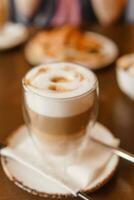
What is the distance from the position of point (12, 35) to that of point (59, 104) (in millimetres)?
570

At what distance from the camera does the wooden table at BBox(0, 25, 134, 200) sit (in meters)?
0.60

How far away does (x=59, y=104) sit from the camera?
0.59m

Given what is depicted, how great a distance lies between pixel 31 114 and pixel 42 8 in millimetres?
999

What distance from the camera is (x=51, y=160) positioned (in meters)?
0.65

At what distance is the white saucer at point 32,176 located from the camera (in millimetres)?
578

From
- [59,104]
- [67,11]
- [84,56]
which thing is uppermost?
[59,104]

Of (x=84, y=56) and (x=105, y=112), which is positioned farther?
(x=84, y=56)

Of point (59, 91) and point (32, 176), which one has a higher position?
point (59, 91)

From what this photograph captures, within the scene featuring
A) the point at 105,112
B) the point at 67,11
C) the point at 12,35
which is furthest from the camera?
the point at 67,11

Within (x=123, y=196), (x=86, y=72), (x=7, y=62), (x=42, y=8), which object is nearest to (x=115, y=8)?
(x=42, y=8)

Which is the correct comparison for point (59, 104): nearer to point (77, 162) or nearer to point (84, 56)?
point (77, 162)

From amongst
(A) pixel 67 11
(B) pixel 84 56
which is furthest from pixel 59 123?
(A) pixel 67 11

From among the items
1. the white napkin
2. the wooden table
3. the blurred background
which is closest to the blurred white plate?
the wooden table

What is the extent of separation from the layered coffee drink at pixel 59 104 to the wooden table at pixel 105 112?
0.29ft
